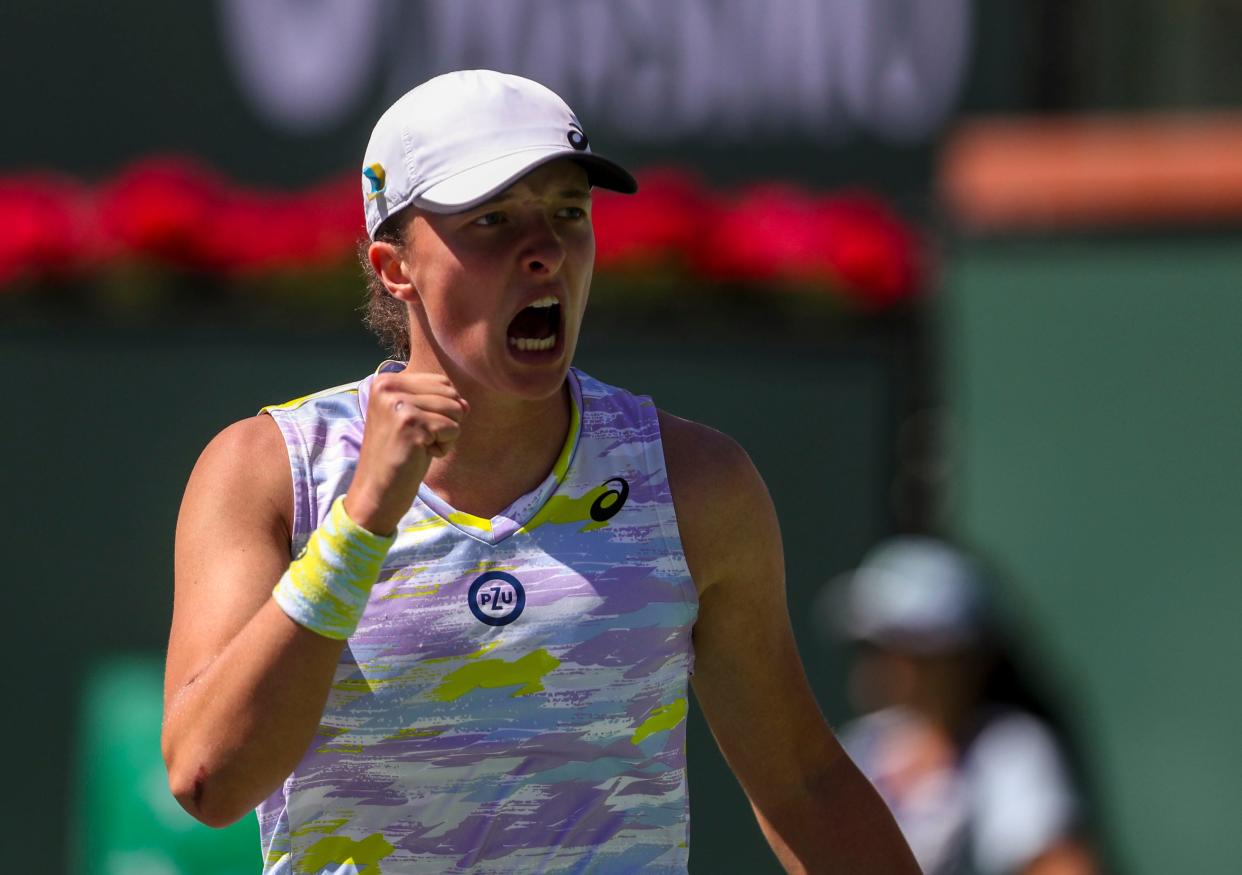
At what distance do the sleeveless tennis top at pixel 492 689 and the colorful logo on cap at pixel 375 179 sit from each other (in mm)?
273

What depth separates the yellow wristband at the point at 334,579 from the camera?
2162mm

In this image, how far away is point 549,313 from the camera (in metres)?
2.46

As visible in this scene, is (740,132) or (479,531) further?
(740,132)

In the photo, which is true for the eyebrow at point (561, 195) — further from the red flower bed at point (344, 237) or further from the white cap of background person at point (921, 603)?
the red flower bed at point (344, 237)

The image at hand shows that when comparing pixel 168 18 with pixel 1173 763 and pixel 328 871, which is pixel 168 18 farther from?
pixel 328 871

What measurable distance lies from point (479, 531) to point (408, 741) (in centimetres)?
27

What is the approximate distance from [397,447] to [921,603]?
2364 millimetres

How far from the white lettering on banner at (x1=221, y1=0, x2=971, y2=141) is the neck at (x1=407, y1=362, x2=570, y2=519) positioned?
16.0 ft

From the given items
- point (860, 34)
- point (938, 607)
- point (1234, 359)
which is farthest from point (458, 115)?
point (860, 34)

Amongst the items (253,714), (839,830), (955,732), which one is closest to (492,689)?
(253,714)

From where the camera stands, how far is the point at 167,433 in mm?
5719

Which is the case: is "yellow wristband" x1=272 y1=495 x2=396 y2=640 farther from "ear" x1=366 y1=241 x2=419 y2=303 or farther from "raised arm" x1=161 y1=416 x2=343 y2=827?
"ear" x1=366 y1=241 x2=419 y2=303

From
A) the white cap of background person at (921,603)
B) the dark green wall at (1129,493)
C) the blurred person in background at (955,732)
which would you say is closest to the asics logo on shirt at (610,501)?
the blurred person in background at (955,732)

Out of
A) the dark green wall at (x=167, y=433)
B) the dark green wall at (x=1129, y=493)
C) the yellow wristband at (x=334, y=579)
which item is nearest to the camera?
the yellow wristband at (x=334, y=579)
